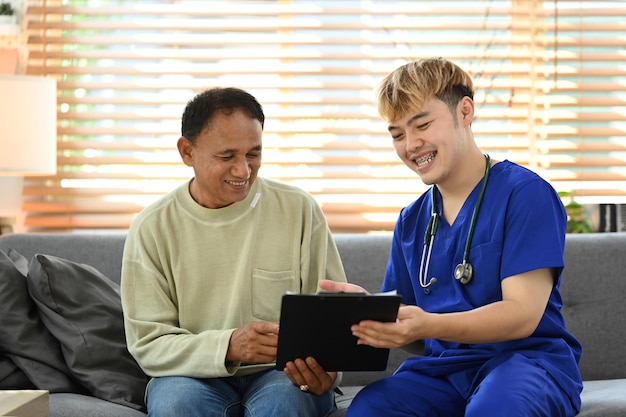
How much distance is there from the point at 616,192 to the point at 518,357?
2.04 m

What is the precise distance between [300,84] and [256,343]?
1.85m

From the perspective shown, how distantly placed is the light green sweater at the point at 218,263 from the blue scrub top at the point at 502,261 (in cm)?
34

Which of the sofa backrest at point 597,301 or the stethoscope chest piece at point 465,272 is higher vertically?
the stethoscope chest piece at point 465,272

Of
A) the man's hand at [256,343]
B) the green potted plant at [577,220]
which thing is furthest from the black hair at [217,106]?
the green potted plant at [577,220]

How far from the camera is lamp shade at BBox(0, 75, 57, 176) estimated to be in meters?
3.18

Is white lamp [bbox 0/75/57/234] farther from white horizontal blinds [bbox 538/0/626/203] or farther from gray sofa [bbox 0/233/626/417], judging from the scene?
white horizontal blinds [bbox 538/0/626/203]

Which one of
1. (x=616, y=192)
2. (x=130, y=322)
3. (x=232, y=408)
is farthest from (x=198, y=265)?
(x=616, y=192)

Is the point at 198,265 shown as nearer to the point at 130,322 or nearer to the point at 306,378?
the point at 130,322

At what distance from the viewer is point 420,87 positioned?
2.14 meters

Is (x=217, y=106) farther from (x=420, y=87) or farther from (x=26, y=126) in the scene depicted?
(x=26, y=126)

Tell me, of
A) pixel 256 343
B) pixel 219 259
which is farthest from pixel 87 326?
pixel 256 343

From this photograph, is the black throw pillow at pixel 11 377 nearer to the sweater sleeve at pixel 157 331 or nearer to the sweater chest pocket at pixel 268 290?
the sweater sleeve at pixel 157 331

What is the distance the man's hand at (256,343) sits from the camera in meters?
2.13

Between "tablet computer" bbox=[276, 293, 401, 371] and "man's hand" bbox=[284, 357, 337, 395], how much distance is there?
0.02 m
